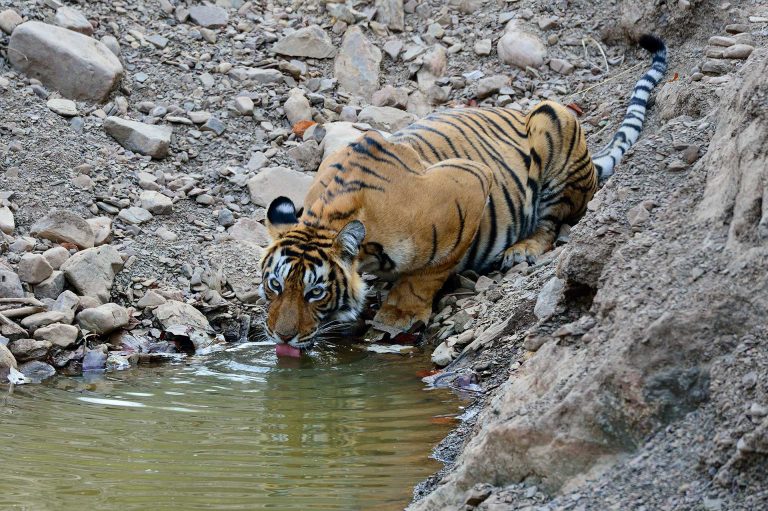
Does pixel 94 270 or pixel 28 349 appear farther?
pixel 94 270

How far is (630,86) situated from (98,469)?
634 centimetres

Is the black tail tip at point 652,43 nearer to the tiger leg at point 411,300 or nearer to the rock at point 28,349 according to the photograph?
the tiger leg at point 411,300

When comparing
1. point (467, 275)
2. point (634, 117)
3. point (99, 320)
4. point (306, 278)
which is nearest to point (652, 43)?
point (634, 117)

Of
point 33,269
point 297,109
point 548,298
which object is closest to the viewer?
point 548,298

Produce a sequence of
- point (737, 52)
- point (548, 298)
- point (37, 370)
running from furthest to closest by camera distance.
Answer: point (737, 52) < point (37, 370) < point (548, 298)

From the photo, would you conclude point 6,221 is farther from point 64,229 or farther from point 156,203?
point 156,203

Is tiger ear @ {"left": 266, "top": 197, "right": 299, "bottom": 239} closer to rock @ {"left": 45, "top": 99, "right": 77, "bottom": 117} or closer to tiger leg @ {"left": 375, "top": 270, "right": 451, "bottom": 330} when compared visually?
tiger leg @ {"left": 375, "top": 270, "right": 451, "bottom": 330}

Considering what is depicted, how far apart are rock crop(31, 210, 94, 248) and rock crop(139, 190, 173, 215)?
72 centimetres

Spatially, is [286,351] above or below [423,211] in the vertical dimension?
below

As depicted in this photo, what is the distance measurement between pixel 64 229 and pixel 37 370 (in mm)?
1339

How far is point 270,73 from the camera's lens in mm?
9453

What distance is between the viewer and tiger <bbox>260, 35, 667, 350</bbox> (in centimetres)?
632

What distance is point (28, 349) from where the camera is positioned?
593 centimetres

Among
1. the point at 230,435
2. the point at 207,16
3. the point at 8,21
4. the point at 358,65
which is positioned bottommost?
the point at 230,435
